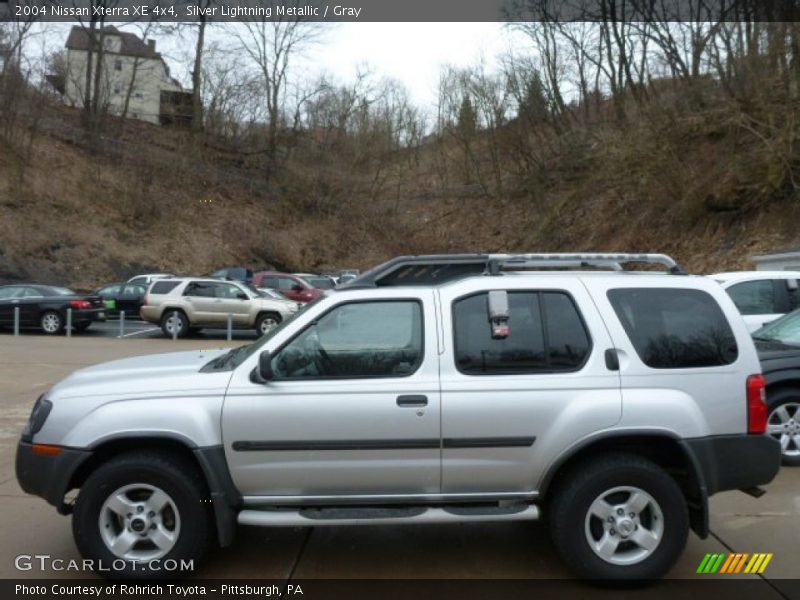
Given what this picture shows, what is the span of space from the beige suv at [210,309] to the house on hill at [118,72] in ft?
101

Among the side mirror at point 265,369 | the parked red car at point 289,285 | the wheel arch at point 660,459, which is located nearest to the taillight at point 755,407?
the wheel arch at point 660,459

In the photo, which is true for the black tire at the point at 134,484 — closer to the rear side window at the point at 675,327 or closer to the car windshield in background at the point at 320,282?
the rear side window at the point at 675,327

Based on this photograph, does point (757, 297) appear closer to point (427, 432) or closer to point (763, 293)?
point (763, 293)

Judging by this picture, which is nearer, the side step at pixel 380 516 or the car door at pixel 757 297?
the side step at pixel 380 516

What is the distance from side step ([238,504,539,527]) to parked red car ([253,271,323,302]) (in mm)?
19529

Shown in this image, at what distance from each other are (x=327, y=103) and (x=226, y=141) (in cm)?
764

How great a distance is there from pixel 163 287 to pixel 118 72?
37146mm

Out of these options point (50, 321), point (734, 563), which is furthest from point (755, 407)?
point (50, 321)

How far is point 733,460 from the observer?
4223 millimetres

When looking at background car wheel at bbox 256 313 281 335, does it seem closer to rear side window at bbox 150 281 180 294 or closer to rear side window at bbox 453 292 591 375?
rear side window at bbox 150 281 180 294

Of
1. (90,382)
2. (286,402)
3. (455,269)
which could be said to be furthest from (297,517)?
(455,269)

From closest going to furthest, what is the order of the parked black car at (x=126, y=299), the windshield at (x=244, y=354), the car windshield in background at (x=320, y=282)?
the windshield at (x=244, y=354)
the parked black car at (x=126, y=299)
the car windshield in background at (x=320, y=282)

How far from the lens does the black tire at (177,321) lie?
19.3 meters

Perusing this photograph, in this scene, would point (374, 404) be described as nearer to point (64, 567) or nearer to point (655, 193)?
point (64, 567)
